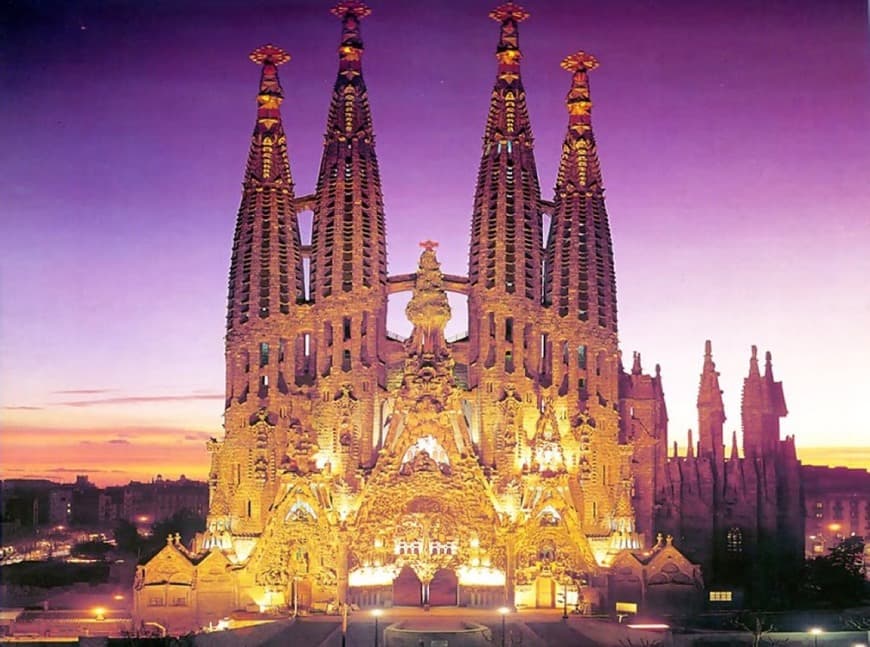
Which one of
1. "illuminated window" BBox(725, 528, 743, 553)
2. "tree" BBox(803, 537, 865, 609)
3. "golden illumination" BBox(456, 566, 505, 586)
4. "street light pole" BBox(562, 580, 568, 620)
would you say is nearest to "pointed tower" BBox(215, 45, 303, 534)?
"golden illumination" BBox(456, 566, 505, 586)

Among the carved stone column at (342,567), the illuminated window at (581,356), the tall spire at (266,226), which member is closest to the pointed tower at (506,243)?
the illuminated window at (581,356)

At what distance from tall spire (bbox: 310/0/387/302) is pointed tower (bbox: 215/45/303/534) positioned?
1.32 meters

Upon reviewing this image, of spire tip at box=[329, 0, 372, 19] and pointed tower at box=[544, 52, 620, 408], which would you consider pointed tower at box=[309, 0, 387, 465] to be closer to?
spire tip at box=[329, 0, 372, 19]

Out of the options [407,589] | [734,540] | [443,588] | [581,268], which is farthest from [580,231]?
[407,589]

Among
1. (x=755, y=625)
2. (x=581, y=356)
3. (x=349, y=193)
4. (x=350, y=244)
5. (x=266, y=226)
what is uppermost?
(x=349, y=193)

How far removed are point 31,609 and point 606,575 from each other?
63.8 ft

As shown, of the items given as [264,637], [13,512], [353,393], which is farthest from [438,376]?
[13,512]

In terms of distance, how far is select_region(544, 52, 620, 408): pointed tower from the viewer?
56.5 m

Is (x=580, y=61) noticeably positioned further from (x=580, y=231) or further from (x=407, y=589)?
(x=407, y=589)

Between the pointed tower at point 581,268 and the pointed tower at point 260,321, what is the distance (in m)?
9.72

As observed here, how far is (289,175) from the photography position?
192ft

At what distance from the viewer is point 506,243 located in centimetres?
5612

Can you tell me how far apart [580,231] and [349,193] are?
8.66 metres

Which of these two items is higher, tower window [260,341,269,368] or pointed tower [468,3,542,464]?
pointed tower [468,3,542,464]
